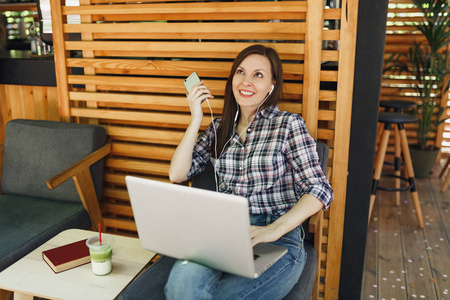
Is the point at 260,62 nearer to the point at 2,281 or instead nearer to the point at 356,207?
the point at 356,207

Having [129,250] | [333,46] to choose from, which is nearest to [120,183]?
[129,250]

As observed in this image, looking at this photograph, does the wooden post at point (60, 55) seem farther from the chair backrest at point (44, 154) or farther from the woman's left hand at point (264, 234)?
the woman's left hand at point (264, 234)

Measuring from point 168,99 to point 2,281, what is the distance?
1.31 m

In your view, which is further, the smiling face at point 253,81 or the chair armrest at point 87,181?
the chair armrest at point 87,181

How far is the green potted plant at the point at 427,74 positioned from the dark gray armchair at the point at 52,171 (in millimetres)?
3064

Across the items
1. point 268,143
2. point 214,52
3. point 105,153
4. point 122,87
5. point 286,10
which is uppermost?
point 286,10

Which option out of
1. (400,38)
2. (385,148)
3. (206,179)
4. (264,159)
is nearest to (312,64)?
(264,159)

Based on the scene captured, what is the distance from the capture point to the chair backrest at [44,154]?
8.57 feet

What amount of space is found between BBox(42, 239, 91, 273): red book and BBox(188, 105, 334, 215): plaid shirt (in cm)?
68

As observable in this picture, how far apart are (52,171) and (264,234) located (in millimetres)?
1500

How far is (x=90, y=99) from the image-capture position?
2.77 metres

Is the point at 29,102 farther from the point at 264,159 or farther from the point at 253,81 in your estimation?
the point at 264,159

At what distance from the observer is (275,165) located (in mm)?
1954

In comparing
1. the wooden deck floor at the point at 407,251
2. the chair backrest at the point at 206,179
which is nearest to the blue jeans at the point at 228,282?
the chair backrest at the point at 206,179
